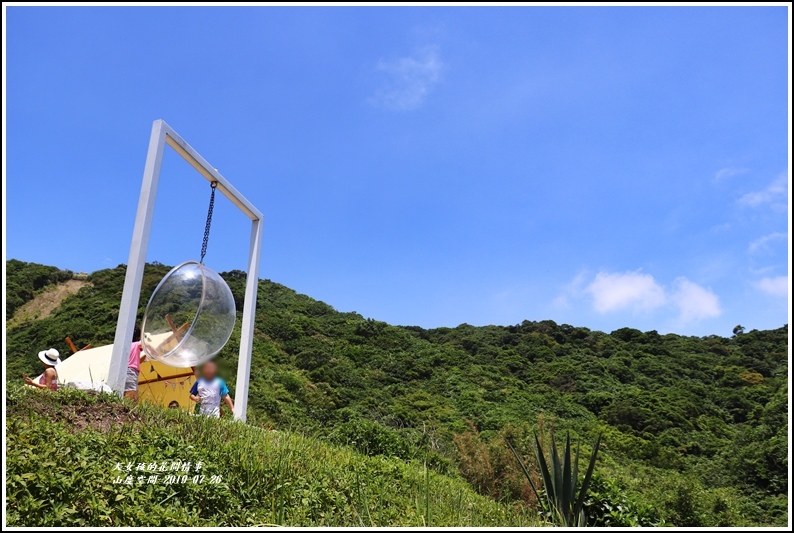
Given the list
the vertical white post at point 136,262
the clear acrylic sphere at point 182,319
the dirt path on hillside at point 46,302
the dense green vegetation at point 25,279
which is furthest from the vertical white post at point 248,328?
the dense green vegetation at point 25,279

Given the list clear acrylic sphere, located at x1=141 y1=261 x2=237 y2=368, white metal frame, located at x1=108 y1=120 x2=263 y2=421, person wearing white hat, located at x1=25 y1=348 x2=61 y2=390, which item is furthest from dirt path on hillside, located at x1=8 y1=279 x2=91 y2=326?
clear acrylic sphere, located at x1=141 y1=261 x2=237 y2=368

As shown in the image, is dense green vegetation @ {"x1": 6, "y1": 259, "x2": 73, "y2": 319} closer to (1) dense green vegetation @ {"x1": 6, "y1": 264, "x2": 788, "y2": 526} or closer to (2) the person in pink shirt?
(1) dense green vegetation @ {"x1": 6, "y1": 264, "x2": 788, "y2": 526}

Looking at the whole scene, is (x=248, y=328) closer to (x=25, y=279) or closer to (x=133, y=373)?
(x=133, y=373)

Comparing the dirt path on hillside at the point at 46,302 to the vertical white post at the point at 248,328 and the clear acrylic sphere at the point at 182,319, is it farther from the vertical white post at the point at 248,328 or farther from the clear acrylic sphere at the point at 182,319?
the clear acrylic sphere at the point at 182,319

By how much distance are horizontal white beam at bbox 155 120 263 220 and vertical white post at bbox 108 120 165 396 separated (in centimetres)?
21

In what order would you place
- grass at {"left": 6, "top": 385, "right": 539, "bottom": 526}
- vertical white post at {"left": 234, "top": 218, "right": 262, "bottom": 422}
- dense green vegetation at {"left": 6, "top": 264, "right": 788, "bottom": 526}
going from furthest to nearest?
dense green vegetation at {"left": 6, "top": 264, "right": 788, "bottom": 526} < vertical white post at {"left": 234, "top": 218, "right": 262, "bottom": 422} < grass at {"left": 6, "top": 385, "right": 539, "bottom": 526}

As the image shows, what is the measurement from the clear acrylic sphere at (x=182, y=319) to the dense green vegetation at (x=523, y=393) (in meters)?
1.66

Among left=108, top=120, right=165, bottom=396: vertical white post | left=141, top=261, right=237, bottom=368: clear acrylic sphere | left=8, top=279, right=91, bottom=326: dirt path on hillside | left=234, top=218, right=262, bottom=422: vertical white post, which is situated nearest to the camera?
left=108, top=120, right=165, bottom=396: vertical white post

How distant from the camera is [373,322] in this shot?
27.6 m

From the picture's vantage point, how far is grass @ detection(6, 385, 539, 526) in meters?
3.34

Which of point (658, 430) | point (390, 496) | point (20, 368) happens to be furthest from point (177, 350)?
point (658, 430)

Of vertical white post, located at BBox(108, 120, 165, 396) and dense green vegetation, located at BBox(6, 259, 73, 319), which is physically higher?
dense green vegetation, located at BBox(6, 259, 73, 319)

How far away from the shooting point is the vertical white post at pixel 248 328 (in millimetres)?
7684

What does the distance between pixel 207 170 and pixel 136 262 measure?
1.77 metres
